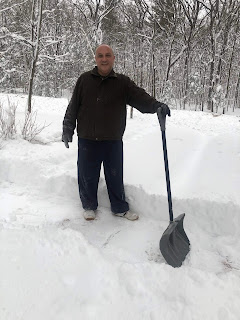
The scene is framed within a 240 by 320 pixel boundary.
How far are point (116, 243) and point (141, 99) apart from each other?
4.72 ft

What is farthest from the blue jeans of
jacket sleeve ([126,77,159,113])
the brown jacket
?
jacket sleeve ([126,77,159,113])

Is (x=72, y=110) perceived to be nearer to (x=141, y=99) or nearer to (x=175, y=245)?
(x=141, y=99)

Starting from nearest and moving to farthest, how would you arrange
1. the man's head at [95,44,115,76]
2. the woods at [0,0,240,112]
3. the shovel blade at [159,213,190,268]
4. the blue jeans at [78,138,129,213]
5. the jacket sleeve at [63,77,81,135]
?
1. the shovel blade at [159,213,190,268]
2. the man's head at [95,44,115,76]
3. the jacket sleeve at [63,77,81,135]
4. the blue jeans at [78,138,129,213]
5. the woods at [0,0,240,112]

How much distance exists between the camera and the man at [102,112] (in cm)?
272

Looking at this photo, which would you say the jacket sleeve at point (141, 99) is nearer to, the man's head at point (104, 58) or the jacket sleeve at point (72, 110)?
the man's head at point (104, 58)

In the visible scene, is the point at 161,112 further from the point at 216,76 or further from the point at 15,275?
the point at 216,76

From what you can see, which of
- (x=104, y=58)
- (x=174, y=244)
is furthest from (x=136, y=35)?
(x=174, y=244)

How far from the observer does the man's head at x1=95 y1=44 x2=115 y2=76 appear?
2.65 meters

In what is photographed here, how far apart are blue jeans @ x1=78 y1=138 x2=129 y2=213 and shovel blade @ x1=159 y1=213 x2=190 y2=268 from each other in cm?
72

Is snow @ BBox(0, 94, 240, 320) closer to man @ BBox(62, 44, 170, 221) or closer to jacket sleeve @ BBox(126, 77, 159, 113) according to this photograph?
man @ BBox(62, 44, 170, 221)

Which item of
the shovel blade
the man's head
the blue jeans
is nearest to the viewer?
the shovel blade

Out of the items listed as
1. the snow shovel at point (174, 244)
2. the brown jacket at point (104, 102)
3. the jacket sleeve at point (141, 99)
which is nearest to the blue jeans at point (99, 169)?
the brown jacket at point (104, 102)

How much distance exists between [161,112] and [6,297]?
1.93 metres

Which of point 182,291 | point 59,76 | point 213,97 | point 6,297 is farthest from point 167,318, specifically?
point 59,76
